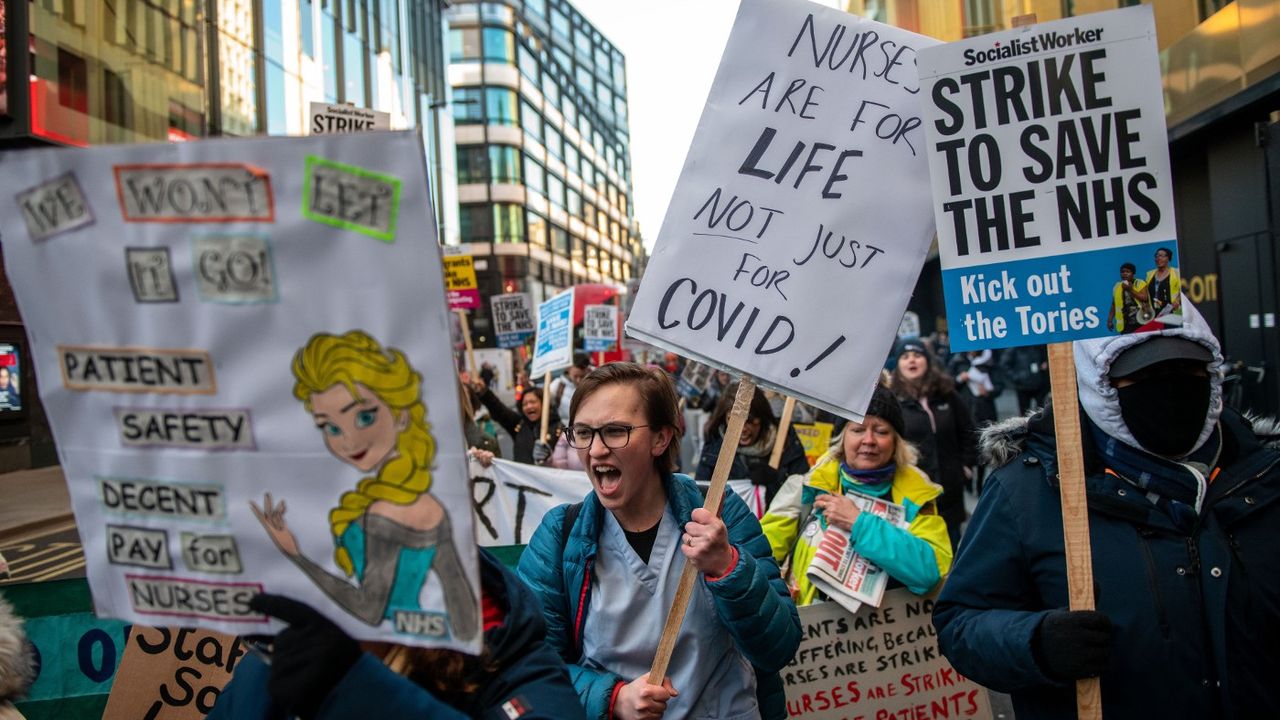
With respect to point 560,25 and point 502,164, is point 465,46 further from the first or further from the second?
point 560,25

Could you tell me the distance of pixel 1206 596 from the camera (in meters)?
1.99

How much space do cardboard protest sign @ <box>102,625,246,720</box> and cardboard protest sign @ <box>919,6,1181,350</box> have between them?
8.86ft

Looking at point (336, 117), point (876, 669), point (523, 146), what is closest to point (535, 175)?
point (523, 146)

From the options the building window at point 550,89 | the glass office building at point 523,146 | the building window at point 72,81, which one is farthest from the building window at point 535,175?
the building window at point 72,81

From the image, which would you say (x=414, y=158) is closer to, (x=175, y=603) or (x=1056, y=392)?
(x=175, y=603)

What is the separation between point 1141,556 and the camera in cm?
206

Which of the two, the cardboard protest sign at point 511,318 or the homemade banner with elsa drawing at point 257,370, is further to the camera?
the cardboard protest sign at point 511,318

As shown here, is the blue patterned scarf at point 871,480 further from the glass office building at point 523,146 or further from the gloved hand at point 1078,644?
the glass office building at point 523,146

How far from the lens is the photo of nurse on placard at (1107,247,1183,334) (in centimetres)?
207

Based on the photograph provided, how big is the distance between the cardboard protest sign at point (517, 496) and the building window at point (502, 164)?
5381 cm

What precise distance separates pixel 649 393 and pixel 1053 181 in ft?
3.89

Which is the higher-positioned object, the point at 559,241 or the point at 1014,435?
the point at 559,241

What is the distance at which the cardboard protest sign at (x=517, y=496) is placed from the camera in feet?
17.5

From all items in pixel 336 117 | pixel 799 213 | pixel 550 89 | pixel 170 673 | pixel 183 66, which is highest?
pixel 550 89
